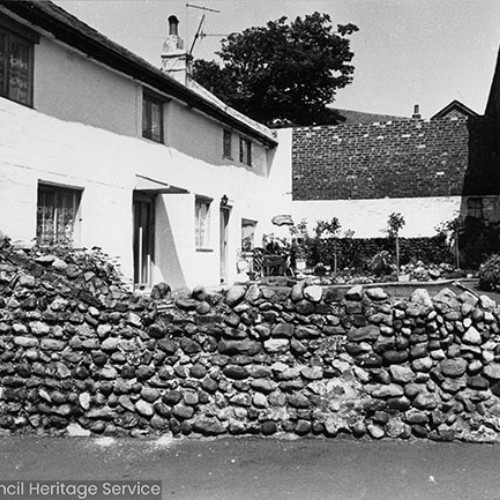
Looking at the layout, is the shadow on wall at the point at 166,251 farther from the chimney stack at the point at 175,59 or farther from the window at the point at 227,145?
the chimney stack at the point at 175,59

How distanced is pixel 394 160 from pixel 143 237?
12.7 m

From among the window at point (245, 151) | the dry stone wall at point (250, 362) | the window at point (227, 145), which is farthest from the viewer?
the window at point (245, 151)

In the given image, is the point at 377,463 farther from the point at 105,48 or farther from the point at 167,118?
→ the point at 167,118

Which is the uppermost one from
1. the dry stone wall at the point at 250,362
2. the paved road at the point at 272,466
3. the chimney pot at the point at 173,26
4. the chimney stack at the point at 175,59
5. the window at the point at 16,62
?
the chimney pot at the point at 173,26

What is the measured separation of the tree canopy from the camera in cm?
3681

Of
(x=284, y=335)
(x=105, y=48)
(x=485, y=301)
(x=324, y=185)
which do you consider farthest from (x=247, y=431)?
(x=324, y=185)

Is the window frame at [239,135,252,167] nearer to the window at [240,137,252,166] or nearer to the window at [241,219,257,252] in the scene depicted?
the window at [240,137,252,166]

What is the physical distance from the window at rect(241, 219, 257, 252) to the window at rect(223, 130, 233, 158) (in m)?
2.42

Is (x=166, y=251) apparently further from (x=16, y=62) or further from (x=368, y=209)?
(x=368, y=209)

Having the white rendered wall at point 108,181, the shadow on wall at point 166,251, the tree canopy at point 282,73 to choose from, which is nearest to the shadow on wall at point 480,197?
the white rendered wall at point 108,181

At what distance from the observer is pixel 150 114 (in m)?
13.1

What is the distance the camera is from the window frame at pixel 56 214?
9.54 metres

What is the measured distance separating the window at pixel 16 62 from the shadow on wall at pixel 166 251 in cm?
460

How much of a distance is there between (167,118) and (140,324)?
9.03 meters
